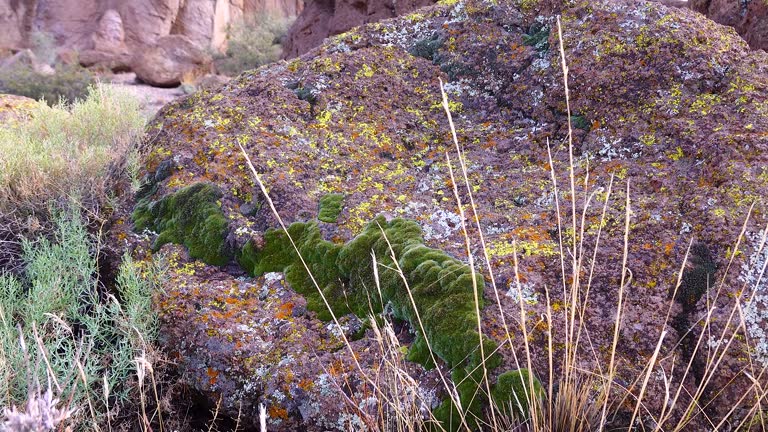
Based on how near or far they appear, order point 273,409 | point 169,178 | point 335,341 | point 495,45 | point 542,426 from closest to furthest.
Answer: point 542,426, point 273,409, point 335,341, point 169,178, point 495,45

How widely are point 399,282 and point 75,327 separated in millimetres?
1819

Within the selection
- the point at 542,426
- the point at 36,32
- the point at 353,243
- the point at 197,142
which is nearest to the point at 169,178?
the point at 197,142

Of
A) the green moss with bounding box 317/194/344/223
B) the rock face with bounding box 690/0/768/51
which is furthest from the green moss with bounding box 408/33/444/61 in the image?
the rock face with bounding box 690/0/768/51

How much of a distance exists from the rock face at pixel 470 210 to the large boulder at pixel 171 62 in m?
15.5

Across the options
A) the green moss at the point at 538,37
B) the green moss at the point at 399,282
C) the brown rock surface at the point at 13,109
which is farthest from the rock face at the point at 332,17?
the green moss at the point at 399,282

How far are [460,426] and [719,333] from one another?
3.57ft

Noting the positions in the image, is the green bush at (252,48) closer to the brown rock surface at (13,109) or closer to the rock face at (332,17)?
the rock face at (332,17)

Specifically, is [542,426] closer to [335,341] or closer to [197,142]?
[335,341]

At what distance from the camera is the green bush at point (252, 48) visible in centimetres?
1947

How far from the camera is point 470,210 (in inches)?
118

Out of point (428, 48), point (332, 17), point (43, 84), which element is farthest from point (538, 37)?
point (43, 84)

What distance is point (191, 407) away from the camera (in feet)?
8.86

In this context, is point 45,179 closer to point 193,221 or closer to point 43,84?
point 193,221

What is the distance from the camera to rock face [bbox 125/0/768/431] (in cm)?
229
